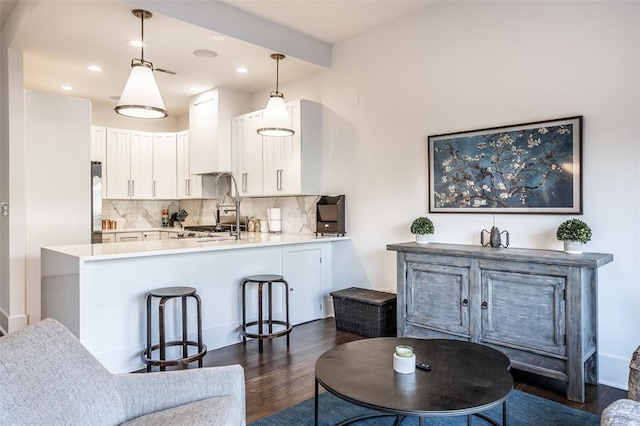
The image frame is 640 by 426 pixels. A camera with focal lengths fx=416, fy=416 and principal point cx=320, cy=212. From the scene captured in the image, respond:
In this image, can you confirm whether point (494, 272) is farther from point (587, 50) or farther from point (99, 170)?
point (99, 170)

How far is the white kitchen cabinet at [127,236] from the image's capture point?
20.3ft

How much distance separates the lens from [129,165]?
6.44m

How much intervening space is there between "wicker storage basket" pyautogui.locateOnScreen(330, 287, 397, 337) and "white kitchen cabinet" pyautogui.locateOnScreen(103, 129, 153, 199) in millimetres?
3931

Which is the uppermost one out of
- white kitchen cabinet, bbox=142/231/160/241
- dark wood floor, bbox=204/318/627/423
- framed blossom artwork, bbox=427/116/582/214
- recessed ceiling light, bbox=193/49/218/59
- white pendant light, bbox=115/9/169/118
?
recessed ceiling light, bbox=193/49/218/59

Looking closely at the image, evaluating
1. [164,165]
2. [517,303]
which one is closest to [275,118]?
[517,303]

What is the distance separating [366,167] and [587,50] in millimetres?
2166

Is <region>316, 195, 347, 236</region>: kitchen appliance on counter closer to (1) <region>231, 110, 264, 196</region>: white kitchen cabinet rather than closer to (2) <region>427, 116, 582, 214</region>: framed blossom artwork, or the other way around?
(1) <region>231, 110, 264, 196</region>: white kitchen cabinet

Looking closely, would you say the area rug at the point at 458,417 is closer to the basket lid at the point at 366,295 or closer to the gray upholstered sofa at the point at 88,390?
the gray upholstered sofa at the point at 88,390

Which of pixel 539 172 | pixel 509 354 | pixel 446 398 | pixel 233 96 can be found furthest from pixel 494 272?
pixel 233 96

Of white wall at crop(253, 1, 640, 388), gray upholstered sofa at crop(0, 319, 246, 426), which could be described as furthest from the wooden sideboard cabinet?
gray upholstered sofa at crop(0, 319, 246, 426)

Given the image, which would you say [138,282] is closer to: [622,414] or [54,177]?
[54,177]

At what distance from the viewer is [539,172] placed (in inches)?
125

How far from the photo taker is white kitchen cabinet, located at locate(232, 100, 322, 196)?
15.5ft

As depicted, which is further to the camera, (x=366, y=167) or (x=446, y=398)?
(x=366, y=167)
